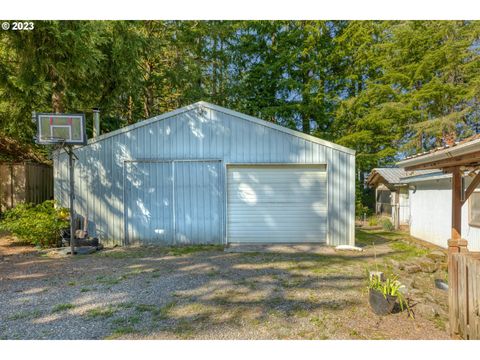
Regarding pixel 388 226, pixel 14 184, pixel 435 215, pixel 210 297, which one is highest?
pixel 14 184

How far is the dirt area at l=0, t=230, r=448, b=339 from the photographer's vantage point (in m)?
3.23

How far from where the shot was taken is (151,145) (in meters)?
7.98

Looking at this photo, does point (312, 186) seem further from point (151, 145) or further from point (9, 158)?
point (9, 158)

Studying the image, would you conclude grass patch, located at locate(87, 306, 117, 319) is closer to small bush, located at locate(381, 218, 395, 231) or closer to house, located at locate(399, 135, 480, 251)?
house, located at locate(399, 135, 480, 251)

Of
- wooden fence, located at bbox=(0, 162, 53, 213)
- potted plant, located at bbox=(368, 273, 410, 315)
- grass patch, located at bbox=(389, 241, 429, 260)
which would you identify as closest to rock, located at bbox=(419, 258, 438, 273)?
grass patch, located at bbox=(389, 241, 429, 260)

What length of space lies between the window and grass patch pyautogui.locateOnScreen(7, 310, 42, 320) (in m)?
8.79

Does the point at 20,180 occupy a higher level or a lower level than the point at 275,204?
higher

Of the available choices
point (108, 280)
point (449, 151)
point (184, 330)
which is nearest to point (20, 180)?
point (108, 280)

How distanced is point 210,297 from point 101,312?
142 cm

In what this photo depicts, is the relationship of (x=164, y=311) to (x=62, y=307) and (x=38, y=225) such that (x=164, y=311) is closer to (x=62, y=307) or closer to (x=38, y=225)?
(x=62, y=307)

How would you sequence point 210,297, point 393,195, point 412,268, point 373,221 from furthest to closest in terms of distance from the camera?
point 373,221 → point 393,195 → point 412,268 → point 210,297

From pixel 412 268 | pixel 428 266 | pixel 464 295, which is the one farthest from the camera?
pixel 428 266

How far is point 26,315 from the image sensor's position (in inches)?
142

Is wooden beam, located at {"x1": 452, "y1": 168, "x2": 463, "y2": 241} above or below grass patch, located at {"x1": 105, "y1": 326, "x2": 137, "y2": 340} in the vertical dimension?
above
